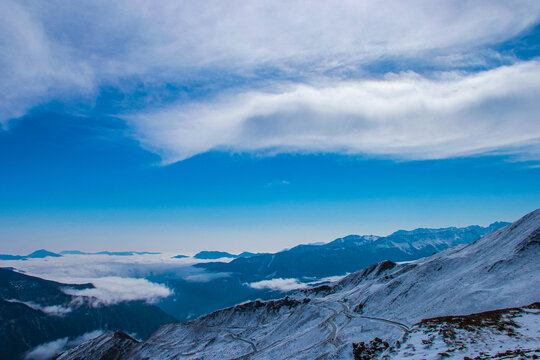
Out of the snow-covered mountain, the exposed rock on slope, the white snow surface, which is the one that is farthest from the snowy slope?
the exposed rock on slope

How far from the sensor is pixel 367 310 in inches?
4690

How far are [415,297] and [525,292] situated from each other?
42860mm

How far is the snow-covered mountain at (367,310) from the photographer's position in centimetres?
8456

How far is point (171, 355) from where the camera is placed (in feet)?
472

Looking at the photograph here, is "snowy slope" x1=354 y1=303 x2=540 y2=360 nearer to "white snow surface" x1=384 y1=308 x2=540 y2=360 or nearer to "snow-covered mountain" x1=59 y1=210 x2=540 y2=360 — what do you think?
"white snow surface" x1=384 y1=308 x2=540 y2=360

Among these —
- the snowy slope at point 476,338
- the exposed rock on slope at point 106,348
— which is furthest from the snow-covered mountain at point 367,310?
the exposed rock on slope at point 106,348

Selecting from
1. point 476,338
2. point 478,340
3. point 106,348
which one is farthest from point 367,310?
point 106,348

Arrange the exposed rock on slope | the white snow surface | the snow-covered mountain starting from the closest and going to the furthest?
the white snow surface < the snow-covered mountain < the exposed rock on slope

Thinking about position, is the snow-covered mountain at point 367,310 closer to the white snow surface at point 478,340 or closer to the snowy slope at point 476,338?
the white snow surface at point 478,340

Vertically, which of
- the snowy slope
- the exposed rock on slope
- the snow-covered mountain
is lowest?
the exposed rock on slope

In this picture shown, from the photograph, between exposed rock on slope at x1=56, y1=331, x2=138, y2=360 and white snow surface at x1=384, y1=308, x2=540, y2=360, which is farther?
exposed rock on slope at x1=56, y1=331, x2=138, y2=360

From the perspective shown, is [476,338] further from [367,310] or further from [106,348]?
[106,348]

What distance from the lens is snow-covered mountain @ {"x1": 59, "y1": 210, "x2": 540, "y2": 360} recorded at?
84.6m

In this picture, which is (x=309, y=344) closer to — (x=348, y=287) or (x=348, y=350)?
(x=348, y=350)
